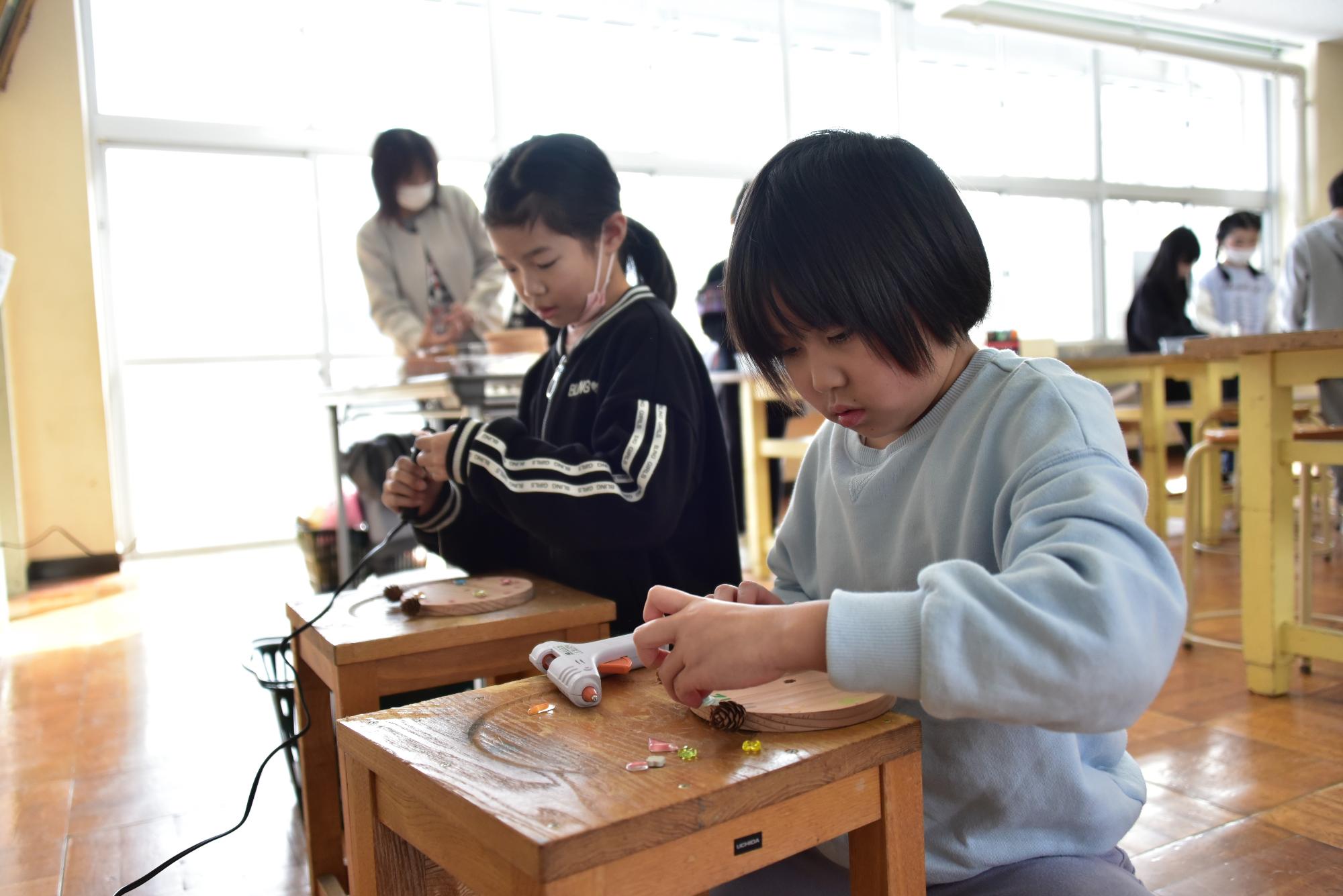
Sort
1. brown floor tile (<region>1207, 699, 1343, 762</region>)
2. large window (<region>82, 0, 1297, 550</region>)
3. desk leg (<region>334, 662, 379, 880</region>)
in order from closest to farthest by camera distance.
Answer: desk leg (<region>334, 662, 379, 880</region>), brown floor tile (<region>1207, 699, 1343, 762</region>), large window (<region>82, 0, 1297, 550</region>)

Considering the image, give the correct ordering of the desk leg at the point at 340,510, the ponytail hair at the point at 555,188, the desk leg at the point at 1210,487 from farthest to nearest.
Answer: the desk leg at the point at 1210,487 < the desk leg at the point at 340,510 < the ponytail hair at the point at 555,188

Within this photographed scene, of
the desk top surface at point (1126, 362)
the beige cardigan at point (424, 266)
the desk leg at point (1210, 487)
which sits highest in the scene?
the beige cardigan at point (424, 266)

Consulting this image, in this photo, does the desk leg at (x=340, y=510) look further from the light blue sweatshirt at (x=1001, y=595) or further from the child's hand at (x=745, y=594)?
the child's hand at (x=745, y=594)

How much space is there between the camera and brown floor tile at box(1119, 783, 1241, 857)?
4.68 ft

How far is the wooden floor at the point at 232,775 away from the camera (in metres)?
1.42

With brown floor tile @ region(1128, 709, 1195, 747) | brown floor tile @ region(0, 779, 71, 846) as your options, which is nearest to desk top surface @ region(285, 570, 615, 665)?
brown floor tile @ region(0, 779, 71, 846)

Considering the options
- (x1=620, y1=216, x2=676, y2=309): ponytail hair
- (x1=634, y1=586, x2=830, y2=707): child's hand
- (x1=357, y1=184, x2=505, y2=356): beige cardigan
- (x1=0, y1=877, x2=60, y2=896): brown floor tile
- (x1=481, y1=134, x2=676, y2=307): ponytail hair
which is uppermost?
(x1=357, y1=184, x2=505, y2=356): beige cardigan

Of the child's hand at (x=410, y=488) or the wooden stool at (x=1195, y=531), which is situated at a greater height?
the child's hand at (x=410, y=488)

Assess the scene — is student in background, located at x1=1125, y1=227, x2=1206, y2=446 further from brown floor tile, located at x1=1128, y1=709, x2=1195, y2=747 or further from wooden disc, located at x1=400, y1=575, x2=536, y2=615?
wooden disc, located at x1=400, y1=575, x2=536, y2=615

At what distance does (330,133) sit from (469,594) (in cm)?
461

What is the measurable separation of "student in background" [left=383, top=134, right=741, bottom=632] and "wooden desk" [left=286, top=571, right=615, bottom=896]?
116mm

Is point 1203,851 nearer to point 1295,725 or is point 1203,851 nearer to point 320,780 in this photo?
point 1295,725

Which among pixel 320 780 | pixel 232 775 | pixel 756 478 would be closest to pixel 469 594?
pixel 320 780

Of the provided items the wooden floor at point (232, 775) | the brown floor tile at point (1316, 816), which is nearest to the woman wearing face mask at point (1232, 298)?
the wooden floor at point (232, 775)
